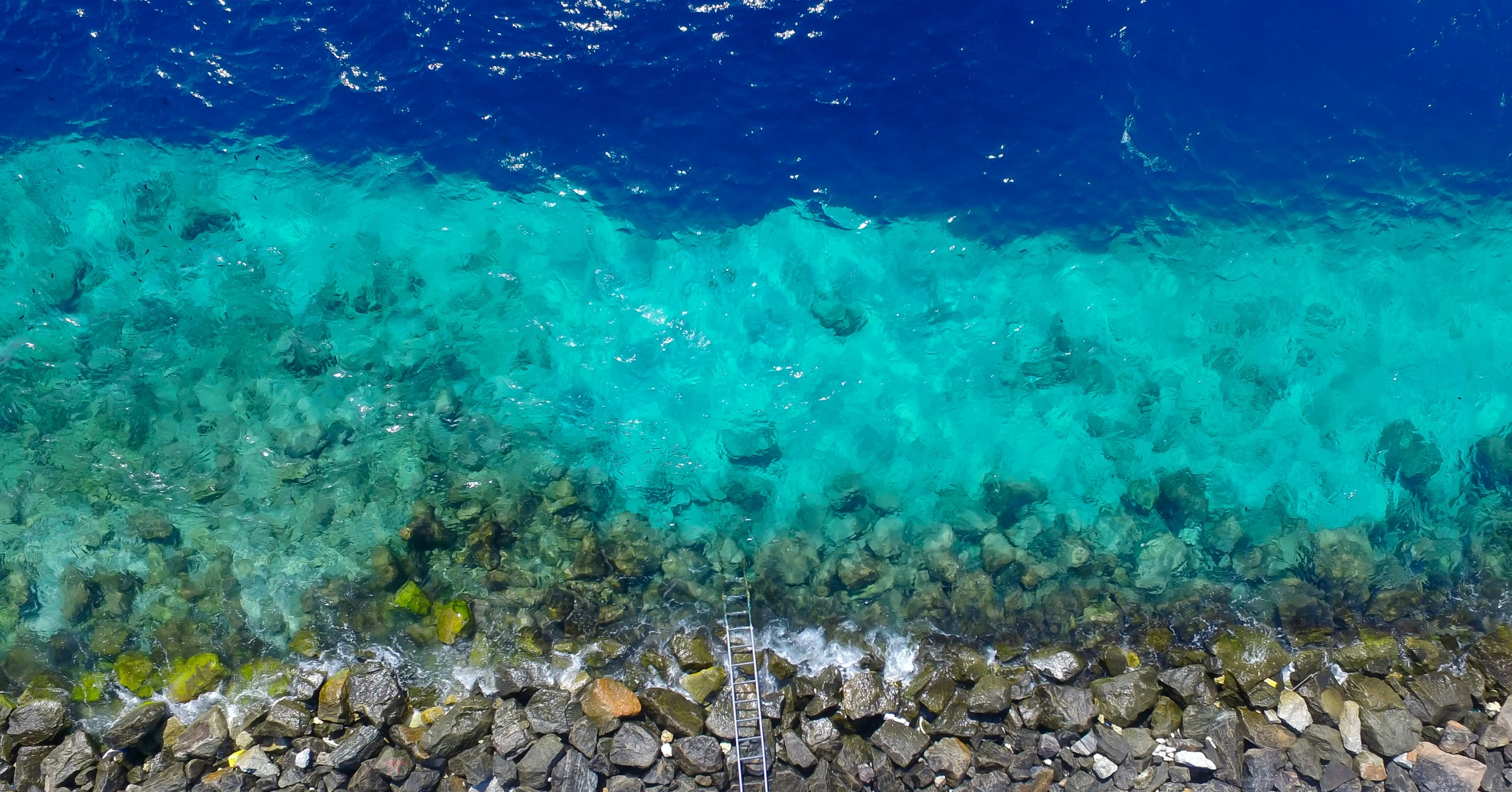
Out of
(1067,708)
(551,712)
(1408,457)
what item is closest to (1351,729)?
(1067,708)

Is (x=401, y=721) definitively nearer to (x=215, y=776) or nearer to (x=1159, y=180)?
(x=215, y=776)

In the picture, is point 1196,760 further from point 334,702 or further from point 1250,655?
point 334,702

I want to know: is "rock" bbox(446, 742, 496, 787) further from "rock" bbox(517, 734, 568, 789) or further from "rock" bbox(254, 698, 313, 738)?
"rock" bbox(254, 698, 313, 738)

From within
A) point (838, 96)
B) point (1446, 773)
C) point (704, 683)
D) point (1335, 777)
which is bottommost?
point (1335, 777)

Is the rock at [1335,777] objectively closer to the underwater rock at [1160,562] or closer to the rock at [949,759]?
the underwater rock at [1160,562]

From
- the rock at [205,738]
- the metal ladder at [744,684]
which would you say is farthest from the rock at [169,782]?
the metal ladder at [744,684]

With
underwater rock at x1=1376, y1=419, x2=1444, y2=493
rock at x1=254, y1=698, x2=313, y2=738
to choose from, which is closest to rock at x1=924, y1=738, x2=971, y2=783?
rock at x1=254, y1=698, x2=313, y2=738
